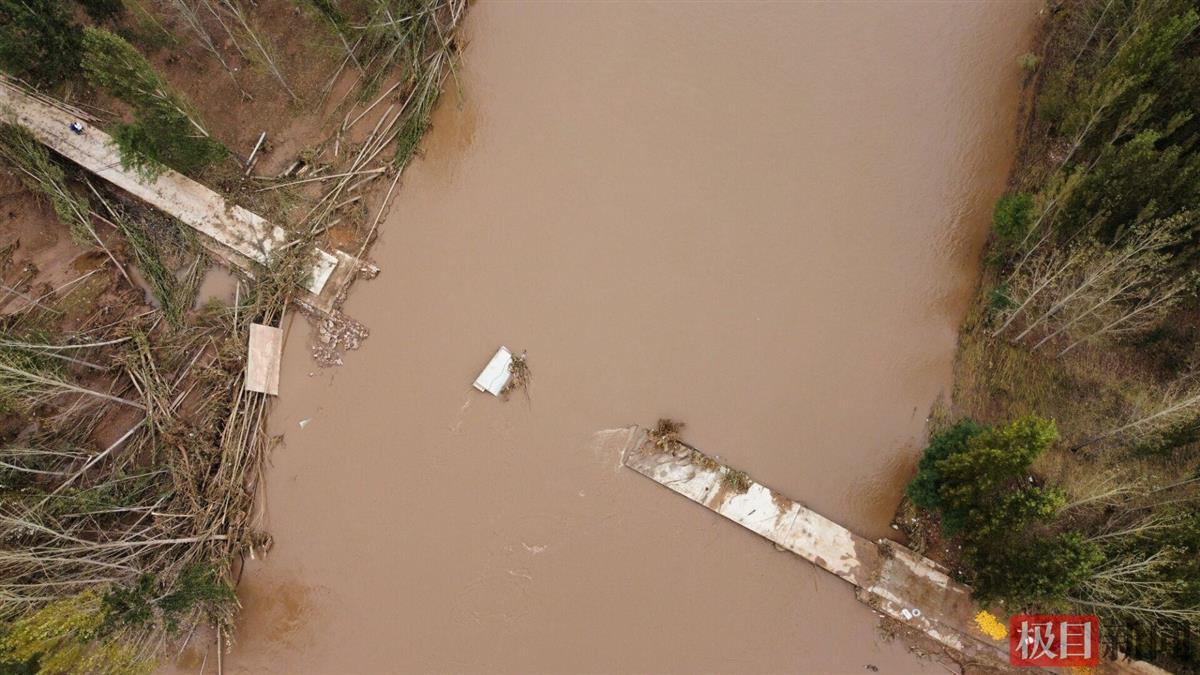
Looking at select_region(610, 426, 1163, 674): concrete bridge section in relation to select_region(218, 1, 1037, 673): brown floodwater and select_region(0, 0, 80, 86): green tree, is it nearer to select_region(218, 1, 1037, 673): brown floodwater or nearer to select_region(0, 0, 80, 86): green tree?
select_region(218, 1, 1037, 673): brown floodwater

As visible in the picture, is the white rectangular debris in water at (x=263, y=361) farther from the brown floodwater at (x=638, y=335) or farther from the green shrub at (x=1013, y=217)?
the green shrub at (x=1013, y=217)

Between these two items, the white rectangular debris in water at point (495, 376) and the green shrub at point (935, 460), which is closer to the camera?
the green shrub at point (935, 460)

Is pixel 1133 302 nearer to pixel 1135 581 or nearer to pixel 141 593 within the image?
pixel 1135 581

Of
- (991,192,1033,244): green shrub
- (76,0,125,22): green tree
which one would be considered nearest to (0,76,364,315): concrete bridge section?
(76,0,125,22): green tree

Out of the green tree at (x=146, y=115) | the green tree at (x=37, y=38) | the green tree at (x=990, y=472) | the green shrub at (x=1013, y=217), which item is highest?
the green shrub at (x=1013, y=217)

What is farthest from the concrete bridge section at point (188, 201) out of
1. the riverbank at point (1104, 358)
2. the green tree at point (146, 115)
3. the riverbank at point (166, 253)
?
the riverbank at point (1104, 358)

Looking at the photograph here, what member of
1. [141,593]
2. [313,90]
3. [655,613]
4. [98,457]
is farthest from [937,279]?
[98,457]
